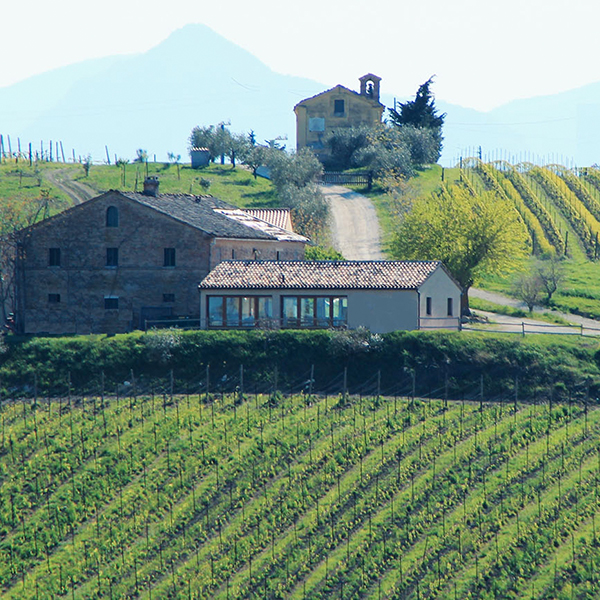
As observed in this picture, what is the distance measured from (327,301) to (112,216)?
14.5 meters

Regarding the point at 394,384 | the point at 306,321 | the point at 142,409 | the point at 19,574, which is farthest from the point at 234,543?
the point at 306,321

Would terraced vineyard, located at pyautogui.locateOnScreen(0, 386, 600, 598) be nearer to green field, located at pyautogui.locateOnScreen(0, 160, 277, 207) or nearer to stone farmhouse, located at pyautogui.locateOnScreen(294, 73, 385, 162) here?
green field, located at pyautogui.locateOnScreen(0, 160, 277, 207)

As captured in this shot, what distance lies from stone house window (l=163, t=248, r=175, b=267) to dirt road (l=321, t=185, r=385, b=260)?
85.4ft

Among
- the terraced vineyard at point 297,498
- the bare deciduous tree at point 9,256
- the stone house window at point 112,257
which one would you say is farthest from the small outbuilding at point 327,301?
the bare deciduous tree at point 9,256

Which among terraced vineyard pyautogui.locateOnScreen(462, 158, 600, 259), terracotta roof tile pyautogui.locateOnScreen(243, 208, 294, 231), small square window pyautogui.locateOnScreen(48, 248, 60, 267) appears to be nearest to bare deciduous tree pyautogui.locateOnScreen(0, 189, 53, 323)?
small square window pyautogui.locateOnScreen(48, 248, 60, 267)

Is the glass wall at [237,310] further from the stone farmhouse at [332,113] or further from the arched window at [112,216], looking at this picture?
the stone farmhouse at [332,113]

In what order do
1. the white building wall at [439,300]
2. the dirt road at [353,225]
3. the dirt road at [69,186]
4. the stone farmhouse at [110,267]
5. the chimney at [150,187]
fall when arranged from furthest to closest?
1. the dirt road at [69,186]
2. the dirt road at [353,225]
3. the chimney at [150,187]
4. the stone farmhouse at [110,267]
5. the white building wall at [439,300]

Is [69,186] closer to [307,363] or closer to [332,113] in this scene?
[332,113]

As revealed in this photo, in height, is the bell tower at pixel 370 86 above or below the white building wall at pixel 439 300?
above

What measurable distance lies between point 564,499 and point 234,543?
13.2m

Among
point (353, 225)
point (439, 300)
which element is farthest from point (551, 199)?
point (439, 300)

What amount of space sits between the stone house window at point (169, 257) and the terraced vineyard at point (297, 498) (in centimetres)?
1217

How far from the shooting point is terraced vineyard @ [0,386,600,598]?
120 ft

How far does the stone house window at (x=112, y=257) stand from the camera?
5975cm
